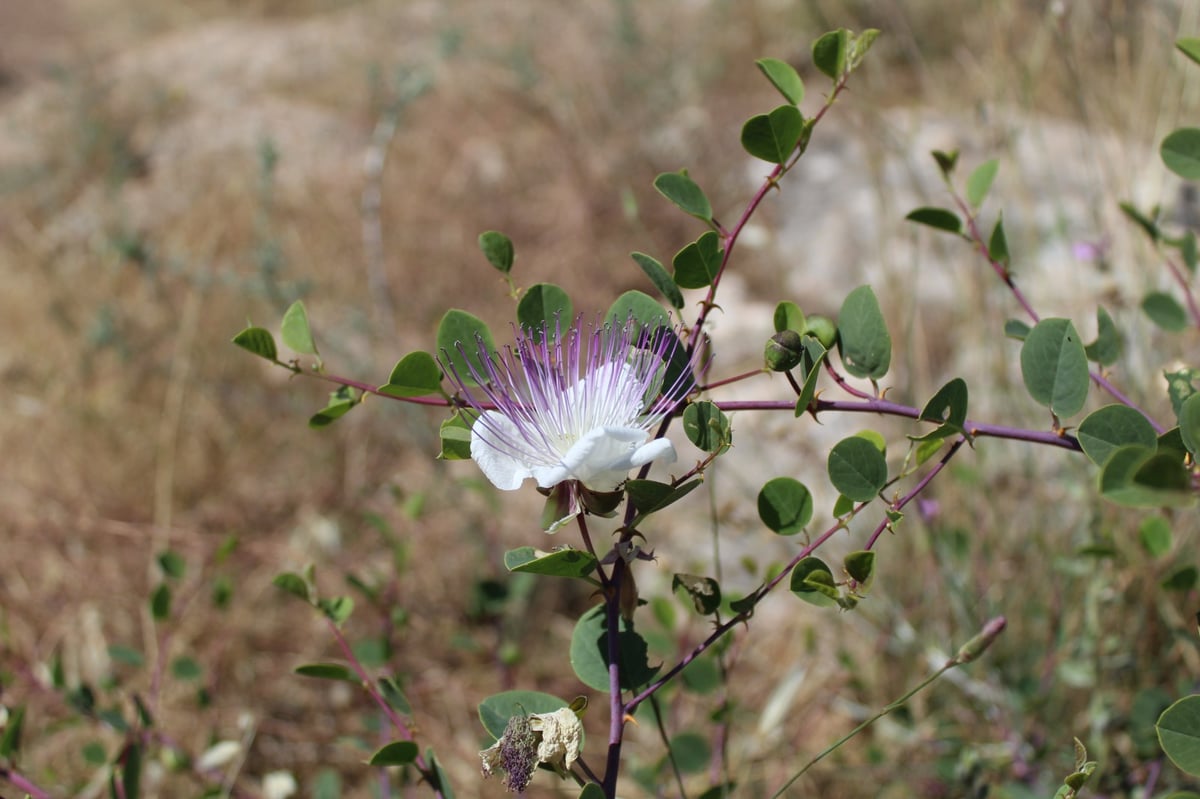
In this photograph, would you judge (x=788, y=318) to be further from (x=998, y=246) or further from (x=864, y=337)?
(x=998, y=246)

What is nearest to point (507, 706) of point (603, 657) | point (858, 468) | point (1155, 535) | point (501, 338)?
point (603, 657)

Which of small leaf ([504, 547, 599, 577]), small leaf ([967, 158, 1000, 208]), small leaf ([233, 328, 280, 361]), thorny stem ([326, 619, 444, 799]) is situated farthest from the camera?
small leaf ([967, 158, 1000, 208])

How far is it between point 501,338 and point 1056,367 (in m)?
2.22

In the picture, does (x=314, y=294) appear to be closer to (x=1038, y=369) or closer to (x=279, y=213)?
(x=279, y=213)

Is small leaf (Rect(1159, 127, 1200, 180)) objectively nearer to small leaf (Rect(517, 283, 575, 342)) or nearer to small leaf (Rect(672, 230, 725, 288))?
small leaf (Rect(672, 230, 725, 288))

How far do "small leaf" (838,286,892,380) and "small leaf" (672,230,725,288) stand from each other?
10 centimetres

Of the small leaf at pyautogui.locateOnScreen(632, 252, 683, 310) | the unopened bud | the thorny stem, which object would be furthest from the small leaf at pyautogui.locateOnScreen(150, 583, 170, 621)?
the unopened bud

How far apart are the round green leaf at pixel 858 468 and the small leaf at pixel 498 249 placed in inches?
10.8

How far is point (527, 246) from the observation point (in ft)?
10.7

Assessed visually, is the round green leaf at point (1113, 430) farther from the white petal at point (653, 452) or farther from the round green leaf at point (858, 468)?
the white petal at point (653, 452)

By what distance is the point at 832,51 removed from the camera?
711mm

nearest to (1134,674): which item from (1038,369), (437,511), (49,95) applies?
(1038,369)

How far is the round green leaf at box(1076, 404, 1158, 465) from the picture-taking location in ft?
2.05

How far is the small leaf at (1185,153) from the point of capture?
2.64ft
